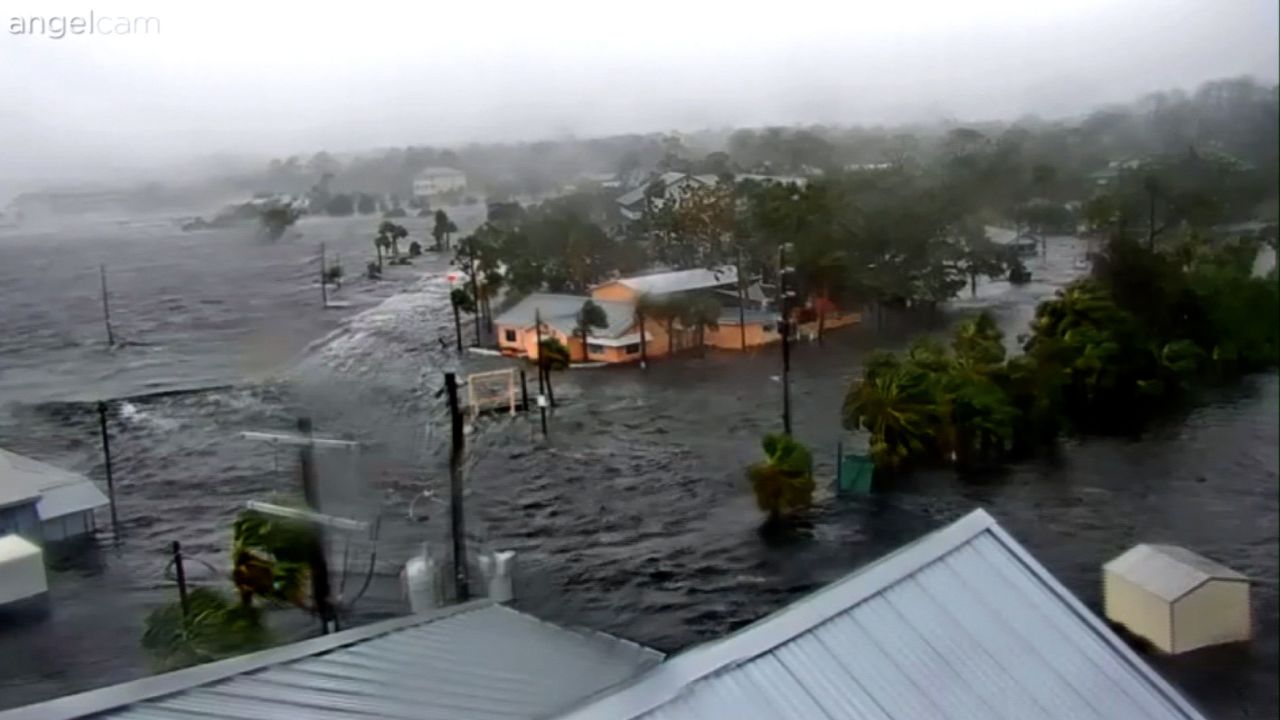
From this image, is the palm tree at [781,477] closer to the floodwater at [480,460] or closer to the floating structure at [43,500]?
the floodwater at [480,460]

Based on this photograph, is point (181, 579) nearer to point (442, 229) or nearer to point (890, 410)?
point (442, 229)

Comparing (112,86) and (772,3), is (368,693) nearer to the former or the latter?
(112,86)

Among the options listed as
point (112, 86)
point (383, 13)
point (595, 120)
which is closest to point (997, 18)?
point (595, 120)

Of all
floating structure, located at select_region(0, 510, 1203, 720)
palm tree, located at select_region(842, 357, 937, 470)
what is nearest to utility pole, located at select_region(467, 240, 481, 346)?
floating structure, located at select_region(0, 510, 1203, 720)

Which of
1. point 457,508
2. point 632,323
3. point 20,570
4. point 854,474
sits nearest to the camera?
point 20,570

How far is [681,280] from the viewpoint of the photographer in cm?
198

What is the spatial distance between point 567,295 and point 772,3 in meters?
0.52

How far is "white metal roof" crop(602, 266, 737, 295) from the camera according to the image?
1.96 meters

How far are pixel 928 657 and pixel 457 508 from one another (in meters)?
0.66

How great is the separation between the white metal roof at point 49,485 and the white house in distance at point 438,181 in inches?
21.4

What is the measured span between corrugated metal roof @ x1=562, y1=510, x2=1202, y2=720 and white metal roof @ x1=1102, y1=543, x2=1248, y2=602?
0.62ft

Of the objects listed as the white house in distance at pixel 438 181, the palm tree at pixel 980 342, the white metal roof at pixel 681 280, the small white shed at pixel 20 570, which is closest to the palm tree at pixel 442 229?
the white house in distance at pixel 438 181

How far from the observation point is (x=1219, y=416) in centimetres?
228

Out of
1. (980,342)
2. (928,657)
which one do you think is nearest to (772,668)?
(928,657)
